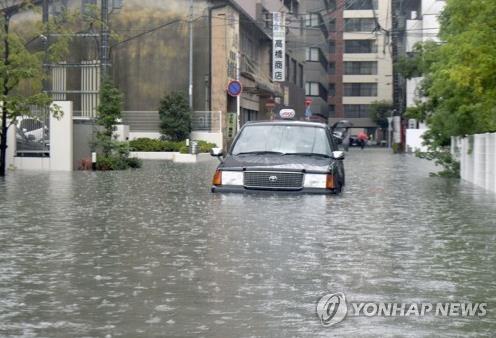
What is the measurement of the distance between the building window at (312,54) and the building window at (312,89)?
2786 mm

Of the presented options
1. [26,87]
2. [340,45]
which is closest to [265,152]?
[26,87]

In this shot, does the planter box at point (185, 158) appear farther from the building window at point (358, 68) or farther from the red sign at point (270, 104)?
the building window at point (358, 68)

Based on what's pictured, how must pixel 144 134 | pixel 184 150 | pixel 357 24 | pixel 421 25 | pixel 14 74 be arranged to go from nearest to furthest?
pixel 14 74
pixel 184 150
pixel 144 134
pixel 421 25
pixel 357 24

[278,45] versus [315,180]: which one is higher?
[278,45]

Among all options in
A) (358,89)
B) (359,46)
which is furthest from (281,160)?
(358,89)

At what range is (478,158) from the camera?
1014 inches

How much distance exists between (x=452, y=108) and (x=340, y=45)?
102 m

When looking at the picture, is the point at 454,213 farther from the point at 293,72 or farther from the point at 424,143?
the point at 293,72

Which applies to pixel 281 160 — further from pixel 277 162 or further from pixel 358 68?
pixel 358 68

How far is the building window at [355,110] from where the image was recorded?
132500 mm

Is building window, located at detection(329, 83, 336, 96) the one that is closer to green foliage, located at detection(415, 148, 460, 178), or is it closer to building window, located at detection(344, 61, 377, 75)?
building window, located at detection(344, 61, 377, 75)

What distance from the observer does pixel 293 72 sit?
92688mm

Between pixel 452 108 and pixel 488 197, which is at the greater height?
pixel 452 108

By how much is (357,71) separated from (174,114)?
77890mm
